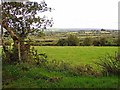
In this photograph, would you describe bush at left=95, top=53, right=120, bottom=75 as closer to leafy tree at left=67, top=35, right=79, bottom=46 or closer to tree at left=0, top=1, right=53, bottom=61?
tree at left=0, top=1, right=53, bottom=61

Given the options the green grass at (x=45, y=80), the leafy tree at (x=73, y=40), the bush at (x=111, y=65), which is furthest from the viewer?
the leafy tree at (x=73, y=40)

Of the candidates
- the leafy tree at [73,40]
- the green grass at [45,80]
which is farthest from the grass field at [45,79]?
the leafy tree at [73,40]

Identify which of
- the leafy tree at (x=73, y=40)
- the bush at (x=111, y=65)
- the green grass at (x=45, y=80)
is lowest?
the green grass at (x=45, y=80)

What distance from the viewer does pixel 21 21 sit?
465 inches

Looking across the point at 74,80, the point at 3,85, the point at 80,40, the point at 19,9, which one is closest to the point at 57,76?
the point at 74,80

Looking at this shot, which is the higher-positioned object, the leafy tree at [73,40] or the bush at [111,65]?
the leafy tree at [73,40]

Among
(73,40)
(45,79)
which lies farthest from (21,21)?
(73,40)

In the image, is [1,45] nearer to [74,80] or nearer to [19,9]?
[19,9]

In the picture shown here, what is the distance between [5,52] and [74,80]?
149 inches

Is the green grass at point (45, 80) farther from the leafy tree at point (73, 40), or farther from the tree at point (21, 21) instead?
the leafy tree at point (73, 40)

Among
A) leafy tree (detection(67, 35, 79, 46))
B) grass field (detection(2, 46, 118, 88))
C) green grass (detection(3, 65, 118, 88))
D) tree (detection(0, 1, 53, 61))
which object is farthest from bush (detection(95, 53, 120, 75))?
leafy tree (detection(67, 35, 79, 46))

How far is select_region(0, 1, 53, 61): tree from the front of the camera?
446 inches

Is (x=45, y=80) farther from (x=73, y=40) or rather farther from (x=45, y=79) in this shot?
(x=73, y=40)

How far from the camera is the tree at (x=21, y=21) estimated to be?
11.3 metres
